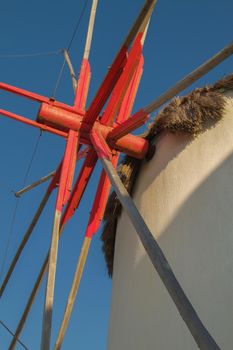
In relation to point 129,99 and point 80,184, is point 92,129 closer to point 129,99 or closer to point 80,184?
point 80,184

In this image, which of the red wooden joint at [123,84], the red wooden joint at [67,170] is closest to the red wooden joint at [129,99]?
the red wooden joint at [123,84]

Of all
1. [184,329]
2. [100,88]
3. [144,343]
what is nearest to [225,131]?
[100,88]

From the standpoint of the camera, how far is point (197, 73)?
2.97 metres

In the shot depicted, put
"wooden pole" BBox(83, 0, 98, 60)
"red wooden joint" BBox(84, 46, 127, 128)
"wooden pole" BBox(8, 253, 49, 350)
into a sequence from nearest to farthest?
1. "red wooden joint" BBox(84, 46, 127, 128)
2. "wooden pole" BBox(8, 253, 49, 350)
3. "wooden pole" BBox(83, 0, 98, 60)

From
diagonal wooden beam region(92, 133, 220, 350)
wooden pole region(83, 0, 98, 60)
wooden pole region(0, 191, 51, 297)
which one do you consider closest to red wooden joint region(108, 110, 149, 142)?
diagonal wooden beam region(92, 133, 220, 350)

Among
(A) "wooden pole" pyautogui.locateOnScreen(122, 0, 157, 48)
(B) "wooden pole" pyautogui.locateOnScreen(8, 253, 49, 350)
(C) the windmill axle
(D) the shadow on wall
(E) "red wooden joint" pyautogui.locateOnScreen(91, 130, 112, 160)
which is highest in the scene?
(A) "wooden pole" pyautogui.locateOnScreen(122, 0, 157, 48)

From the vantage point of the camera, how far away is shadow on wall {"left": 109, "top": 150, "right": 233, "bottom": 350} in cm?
297

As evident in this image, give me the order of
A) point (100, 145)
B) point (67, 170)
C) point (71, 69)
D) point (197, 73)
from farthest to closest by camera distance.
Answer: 1. point (71, 69)
2. point (67, 170)
3. point (100, 145)
4. point (197, 73)

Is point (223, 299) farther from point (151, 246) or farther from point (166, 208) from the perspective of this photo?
point (166, 208)

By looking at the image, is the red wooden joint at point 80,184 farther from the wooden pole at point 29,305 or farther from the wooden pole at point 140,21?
the wooden pole at point 140,21

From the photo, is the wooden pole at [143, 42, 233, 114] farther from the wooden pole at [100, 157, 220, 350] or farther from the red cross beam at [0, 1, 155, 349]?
the wooden pole at [100, 157, 220, 350]

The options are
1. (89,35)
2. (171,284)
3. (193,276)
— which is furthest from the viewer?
(89,35)

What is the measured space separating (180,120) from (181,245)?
1.19 metres

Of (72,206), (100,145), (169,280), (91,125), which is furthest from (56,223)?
(169,280)
